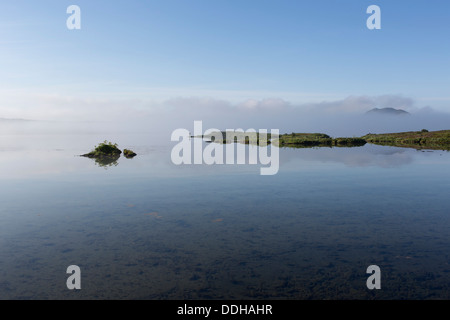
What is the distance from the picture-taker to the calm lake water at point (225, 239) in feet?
41.6

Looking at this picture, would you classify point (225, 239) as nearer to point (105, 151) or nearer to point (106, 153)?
point (106, 153)

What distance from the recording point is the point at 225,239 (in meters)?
17.6


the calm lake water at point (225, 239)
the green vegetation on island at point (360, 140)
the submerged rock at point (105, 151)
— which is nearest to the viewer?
the calm lake water at point (225, 239)

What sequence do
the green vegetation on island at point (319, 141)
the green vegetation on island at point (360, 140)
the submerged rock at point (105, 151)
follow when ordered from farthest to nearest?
the green vegetation on island at point (319, 141) < the green vegetation on island at point (360, 140) < the submerged rock at point (105, 151)

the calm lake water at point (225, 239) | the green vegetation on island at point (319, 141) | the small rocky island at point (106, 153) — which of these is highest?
the green vegetation on island at point (319, 141)

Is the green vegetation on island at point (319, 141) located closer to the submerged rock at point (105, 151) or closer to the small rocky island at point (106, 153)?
the small rocky island at point (106, 153)

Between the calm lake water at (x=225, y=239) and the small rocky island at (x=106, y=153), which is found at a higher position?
the small rocky island at (x=106, y=153)

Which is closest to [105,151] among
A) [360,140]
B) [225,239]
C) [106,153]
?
[106,153]

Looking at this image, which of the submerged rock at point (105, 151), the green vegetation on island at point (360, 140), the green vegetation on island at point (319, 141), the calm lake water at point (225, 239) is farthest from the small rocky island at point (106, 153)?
the green vegetation on island at point (319, 141)

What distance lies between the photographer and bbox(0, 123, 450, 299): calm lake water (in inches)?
499

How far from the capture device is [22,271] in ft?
46.2

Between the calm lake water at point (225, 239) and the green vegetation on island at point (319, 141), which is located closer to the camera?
the calm lake water at point (225, 239)
